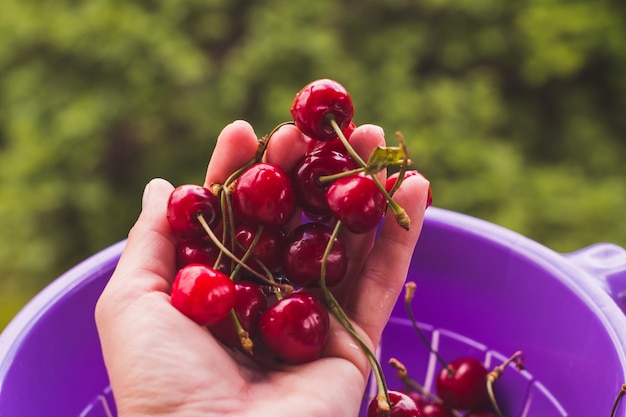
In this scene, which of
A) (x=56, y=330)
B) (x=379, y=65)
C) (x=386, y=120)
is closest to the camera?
(x=56, y=330)

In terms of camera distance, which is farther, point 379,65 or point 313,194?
point 379,65

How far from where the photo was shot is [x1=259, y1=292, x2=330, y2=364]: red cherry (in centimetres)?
84

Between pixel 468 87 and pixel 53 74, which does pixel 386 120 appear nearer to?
pixel 468 87

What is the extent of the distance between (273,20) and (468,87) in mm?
683

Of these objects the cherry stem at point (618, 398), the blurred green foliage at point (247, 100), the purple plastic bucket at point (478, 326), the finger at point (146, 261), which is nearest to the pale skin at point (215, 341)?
the finger at point (146, 261)

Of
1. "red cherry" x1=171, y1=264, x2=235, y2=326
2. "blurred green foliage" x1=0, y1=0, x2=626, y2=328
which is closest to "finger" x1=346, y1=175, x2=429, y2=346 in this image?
"red cherry" x1=171, y1=264, x2=235, y2=326

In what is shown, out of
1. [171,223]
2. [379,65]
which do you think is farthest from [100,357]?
[379,65]

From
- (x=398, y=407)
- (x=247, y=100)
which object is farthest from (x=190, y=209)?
(x=247, y=100)

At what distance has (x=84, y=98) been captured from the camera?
208cm

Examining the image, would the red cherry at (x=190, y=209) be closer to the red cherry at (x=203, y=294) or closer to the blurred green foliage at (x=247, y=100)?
the red cherry at (x=203, y=294)

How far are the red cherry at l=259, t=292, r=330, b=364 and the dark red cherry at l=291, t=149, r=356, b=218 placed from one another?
0.13m

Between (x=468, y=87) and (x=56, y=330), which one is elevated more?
(x=468, y=87)

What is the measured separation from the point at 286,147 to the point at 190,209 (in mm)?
151

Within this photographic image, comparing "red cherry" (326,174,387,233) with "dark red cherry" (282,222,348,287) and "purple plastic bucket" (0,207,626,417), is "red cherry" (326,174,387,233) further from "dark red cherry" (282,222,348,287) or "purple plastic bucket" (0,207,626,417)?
"purple plastic bucket" (0,207,626,417)
